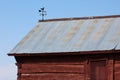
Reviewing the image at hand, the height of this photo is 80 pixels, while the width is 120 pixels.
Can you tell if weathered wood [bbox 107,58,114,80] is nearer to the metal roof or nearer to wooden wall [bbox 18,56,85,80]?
the metal roof

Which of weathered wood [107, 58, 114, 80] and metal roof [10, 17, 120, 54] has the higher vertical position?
metal roof [10, 17, 120, 54]

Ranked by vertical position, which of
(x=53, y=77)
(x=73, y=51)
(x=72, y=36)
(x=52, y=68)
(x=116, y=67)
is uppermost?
(x=72, y=36)

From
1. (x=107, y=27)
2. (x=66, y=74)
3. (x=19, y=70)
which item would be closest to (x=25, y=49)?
(x=19, y=70)

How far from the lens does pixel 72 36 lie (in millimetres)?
23641

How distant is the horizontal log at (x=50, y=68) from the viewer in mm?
22125

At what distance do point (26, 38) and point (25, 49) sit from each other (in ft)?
4.81

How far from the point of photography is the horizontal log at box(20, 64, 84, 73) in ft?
72.6

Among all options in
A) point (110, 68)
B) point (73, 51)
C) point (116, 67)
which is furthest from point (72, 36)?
point (116, 67)

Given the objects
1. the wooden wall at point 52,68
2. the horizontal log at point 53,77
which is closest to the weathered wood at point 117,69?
the wooden wall at point 52,68

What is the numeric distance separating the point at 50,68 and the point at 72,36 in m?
2.32

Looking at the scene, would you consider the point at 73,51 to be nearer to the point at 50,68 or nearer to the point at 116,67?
the point at 50,68

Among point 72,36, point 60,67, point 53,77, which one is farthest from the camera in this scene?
point 72,36

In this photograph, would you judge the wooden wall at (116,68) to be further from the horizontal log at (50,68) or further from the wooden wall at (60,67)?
the horizontal log at (50,68)

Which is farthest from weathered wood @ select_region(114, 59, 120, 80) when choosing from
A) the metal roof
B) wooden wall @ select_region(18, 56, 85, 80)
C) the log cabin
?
wooden wall @ select_region(18, 56, 85, 80)
